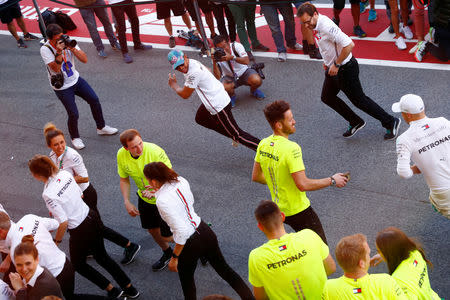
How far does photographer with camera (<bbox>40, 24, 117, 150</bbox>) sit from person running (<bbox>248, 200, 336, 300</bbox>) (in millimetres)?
5014

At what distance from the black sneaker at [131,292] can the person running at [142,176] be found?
418 millimetres

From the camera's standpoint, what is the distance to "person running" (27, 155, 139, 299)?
4.88 metres

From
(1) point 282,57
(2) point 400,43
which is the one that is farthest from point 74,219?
(2) point 400,43

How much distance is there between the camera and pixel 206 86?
6691mm

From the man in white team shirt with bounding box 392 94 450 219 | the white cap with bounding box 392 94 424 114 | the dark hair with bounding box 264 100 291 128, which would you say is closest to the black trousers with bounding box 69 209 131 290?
the dark hair with bounding box 264 100 291 128

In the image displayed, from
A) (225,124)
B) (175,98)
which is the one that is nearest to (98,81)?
(175,98)

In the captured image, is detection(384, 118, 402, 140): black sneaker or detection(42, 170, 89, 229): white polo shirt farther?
detection(384, 118, 402, 140): black sneaker

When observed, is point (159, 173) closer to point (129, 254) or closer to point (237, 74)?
point (129, 254)

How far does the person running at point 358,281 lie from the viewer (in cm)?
320

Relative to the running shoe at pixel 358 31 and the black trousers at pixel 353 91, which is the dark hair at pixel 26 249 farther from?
the running shoe at pixel 358 31

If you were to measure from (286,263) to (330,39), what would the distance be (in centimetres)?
399

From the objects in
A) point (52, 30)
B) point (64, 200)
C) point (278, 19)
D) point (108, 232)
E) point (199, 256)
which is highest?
point (52, 30)

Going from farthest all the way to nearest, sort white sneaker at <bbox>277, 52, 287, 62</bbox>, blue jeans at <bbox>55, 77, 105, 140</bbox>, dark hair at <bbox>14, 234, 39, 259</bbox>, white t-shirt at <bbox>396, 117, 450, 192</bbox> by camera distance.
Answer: white sneaker at <bbox>277, 52, 287, 62</bbox>
blue jeans at <bbox>55, 77, 105, 140</bbox>
white t-shirt at <bbox>396, 117, 450, 192</bbox>
dark hair at <bbox>14, 234, 39, 259</bbox>

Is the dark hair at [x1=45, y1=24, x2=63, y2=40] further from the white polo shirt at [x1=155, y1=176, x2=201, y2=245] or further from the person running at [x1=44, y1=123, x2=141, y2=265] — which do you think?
the white polo shirt at [x1=155, y1=176, x2=201, y2=245]
